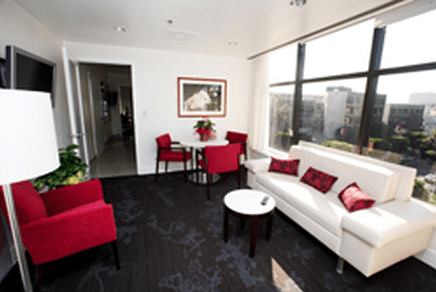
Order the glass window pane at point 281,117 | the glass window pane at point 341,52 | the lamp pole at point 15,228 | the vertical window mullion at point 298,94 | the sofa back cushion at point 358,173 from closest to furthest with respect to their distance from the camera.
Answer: the lamp pole at point 15,228 → the sofa back cushion at point 358,173 → the glass window pane at point 341,52 → the vertical window mullion at point 298,94 → the glass window pane at point 281,117

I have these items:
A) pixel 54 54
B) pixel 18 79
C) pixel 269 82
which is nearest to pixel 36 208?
pixel 18 79

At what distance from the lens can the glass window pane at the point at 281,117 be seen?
4.26 metres

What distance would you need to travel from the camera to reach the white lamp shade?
87 centimetres

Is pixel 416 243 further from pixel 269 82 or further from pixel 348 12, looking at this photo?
pixel 269 82

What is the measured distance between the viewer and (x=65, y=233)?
5.60 feet

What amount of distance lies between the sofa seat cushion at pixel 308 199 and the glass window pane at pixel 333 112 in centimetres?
94

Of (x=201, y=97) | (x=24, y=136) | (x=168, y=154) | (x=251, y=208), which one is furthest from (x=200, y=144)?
(x=24, y=136)

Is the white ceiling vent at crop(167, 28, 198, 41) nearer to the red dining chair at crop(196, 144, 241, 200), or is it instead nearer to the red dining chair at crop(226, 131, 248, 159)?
the red dining chair at crop(196, 144, 241, 200)

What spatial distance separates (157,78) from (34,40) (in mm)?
1997

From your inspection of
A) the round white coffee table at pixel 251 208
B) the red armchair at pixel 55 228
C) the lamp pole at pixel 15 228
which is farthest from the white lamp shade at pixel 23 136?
the round white coffee table at pixel 251 208

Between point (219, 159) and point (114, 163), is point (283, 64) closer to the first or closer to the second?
point (219, 159)

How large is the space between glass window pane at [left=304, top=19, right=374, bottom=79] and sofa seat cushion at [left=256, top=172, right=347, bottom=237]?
1.76m

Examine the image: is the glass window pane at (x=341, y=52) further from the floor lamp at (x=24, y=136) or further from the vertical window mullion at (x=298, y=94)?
the floor lamp at (x=24, y=136)

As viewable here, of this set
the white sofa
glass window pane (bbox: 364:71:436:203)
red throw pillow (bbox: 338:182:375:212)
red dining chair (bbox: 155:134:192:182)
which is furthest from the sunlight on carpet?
red dining chair (bbox: 155:134:192:182)
